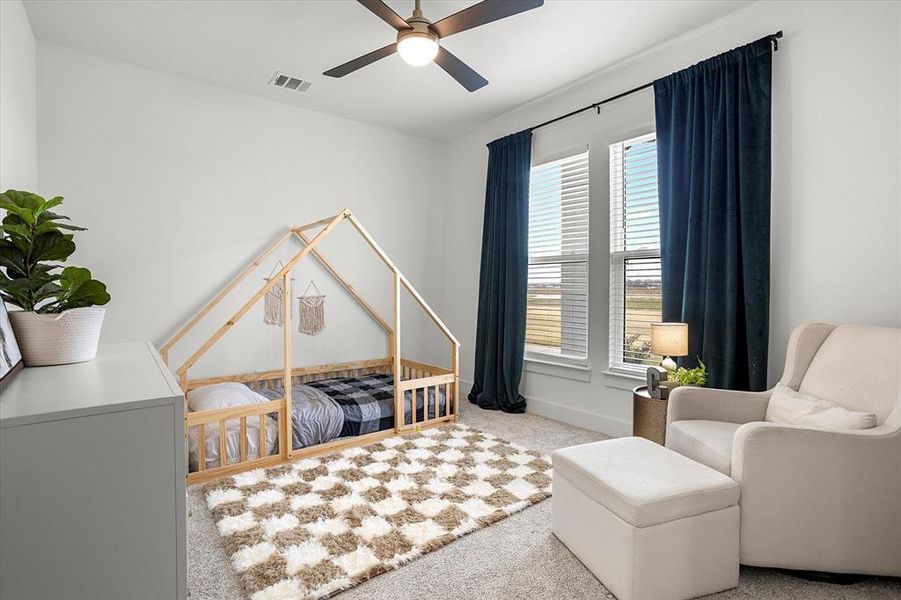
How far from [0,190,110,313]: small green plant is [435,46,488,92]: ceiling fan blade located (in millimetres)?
1910

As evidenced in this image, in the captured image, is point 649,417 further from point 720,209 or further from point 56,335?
point 56,335

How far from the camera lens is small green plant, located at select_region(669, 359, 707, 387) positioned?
2.67 metres

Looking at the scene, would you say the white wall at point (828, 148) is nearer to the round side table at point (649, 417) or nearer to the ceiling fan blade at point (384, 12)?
the round side table at point (649, 417)

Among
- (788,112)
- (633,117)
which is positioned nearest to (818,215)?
(788,112)

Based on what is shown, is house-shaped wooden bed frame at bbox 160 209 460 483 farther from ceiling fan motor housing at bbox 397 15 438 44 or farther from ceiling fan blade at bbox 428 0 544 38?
ceiling fan blade at bbox 428 0 544 38

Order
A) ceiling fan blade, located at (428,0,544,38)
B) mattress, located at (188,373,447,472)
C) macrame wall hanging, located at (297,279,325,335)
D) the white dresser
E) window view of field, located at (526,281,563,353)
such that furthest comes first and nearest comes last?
1. window view of field, located at (526,281,563,353)
2. macrame wall hanging, located at (297,279,325,335)
3. mattress, located at (188,373,447,472)
4. ceiling fan blade, located at (428,0,544,38)
5. the white dresser

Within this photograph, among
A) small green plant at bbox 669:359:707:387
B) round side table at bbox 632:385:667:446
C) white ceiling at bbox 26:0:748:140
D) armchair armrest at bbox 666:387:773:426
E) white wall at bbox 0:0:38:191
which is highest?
white ceiling at bbox 26:0:748:140

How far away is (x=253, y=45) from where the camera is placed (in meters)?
3.08

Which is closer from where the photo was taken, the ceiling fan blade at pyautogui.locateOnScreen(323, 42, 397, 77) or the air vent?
the ceiling fan blade at pyautogui.locateOnScreen(323, 42, 397, 77)

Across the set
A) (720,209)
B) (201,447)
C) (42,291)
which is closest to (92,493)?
(42,291)

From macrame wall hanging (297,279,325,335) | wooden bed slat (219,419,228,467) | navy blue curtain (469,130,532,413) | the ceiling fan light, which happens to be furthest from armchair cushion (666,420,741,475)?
macrame wall hanging (297,279,325,335)

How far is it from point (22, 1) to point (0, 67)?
837mm

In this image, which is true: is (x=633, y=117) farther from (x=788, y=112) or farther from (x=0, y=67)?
(x=0, y=67)

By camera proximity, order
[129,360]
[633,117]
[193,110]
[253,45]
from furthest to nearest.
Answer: [193,110], [633,117], [253,45], [129,360]
